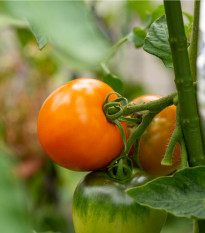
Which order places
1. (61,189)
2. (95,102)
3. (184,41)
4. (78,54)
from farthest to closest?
(61,189), (95,102), (184,41), (78,54)

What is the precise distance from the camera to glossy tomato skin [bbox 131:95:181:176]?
50 centimetres

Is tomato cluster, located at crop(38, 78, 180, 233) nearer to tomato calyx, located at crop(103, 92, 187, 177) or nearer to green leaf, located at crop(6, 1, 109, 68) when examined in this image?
tomato calyx, located at crop(103, 92, 187, 177)

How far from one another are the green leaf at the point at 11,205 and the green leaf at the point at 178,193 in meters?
0.19

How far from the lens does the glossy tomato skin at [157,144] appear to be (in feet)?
1.64

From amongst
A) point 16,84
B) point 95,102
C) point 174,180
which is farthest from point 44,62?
point 174,180

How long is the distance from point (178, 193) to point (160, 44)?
18cm

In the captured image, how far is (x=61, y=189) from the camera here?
1.89 m

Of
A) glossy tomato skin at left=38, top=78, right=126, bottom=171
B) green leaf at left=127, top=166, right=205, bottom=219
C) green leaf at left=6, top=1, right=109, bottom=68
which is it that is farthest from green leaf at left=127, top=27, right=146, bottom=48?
green leaf at left=6, top=1, right=109, bottom=68

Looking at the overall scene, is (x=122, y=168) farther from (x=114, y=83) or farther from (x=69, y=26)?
(x=69, y=26)

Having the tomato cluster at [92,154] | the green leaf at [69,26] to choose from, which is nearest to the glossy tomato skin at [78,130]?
the tomato cluster at [92,154]

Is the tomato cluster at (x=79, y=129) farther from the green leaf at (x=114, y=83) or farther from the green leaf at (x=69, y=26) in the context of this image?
the green leaf at (x=69, y=26)

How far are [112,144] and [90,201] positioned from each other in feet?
0.24

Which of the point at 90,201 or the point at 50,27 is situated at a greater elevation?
the point at 50,27

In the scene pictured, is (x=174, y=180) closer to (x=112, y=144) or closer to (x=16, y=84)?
(x=112, y=144)
